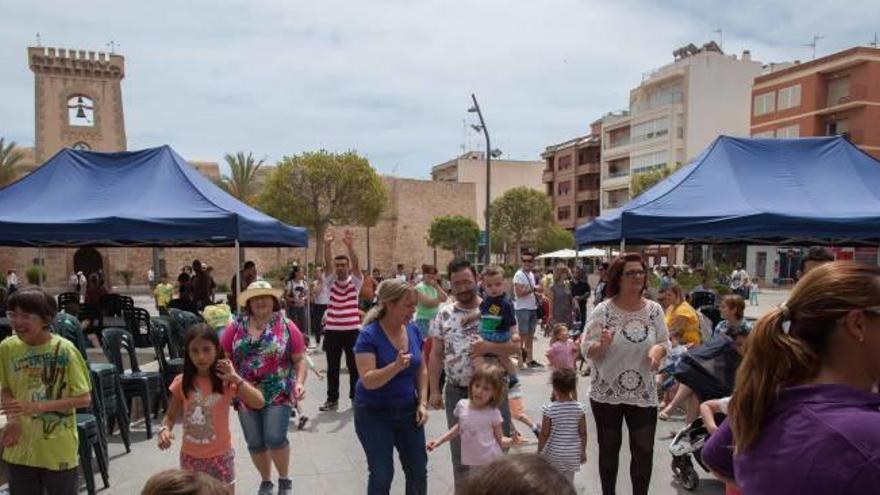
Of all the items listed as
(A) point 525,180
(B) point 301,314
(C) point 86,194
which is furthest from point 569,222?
(C) point 86,194

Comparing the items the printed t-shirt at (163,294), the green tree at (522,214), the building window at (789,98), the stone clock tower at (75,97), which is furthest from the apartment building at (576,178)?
the printed t-shirt at (163,294)

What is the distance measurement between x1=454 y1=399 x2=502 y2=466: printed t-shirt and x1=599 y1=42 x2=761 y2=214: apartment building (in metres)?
48.0

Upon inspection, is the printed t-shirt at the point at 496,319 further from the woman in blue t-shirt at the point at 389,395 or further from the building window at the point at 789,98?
the building window at the point at 789,98

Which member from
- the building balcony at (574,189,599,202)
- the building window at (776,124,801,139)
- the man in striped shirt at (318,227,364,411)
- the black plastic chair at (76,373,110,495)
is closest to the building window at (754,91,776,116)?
the building window at (776,124,801,139)

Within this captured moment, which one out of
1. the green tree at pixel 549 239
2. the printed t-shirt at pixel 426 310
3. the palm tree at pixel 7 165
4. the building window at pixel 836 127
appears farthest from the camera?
the green tree at pixel 549 239

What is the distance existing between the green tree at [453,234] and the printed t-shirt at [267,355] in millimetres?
48757

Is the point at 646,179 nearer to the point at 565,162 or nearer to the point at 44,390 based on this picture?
the point at 565,162

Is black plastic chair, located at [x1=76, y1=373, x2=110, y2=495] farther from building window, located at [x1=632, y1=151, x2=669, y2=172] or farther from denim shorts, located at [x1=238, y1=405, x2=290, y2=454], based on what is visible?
building window, located at [x1=632, y1=151, x2=669, y2=172]

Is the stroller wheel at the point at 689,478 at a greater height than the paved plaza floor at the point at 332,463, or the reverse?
the stroller wheel at the point at 689,478

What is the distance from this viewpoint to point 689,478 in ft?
15.5

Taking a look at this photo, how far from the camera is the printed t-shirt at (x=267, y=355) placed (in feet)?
13.5

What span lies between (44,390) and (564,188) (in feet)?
203

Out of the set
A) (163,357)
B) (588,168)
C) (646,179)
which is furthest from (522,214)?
(163,357)

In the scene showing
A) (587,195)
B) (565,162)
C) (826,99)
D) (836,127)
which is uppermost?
(826,99)
